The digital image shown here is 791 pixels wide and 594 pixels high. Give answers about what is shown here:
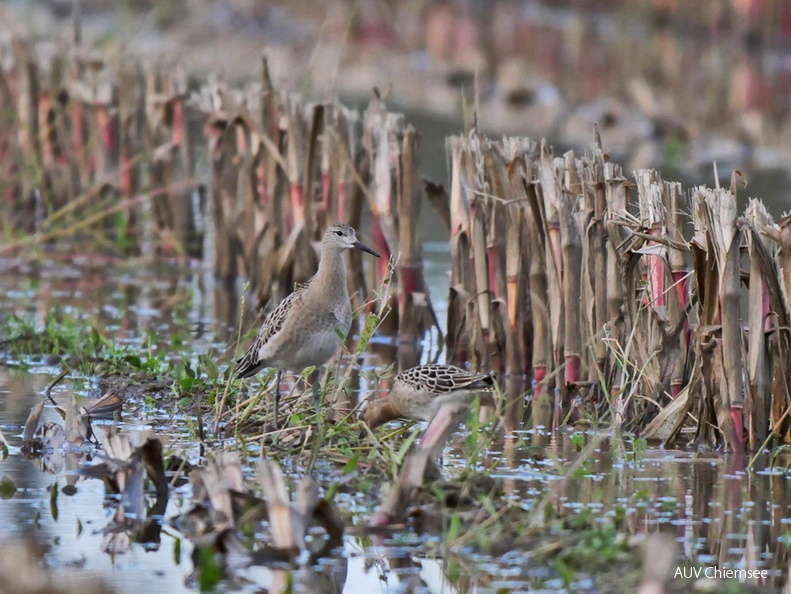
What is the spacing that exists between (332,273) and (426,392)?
0.82 meters

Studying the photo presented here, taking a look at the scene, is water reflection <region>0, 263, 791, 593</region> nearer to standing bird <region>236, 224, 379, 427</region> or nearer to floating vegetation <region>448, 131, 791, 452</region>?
floating vegetation <region>448, 131, 791, 452</region>

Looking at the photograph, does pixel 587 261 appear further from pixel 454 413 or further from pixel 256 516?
pixel 256 516

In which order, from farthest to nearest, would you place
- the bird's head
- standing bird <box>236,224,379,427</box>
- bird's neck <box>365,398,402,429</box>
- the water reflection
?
the bird's head < standing bird <box>236,224,379,427</box> < bird's neck <box>365,398,402,429</box> < the water reflection

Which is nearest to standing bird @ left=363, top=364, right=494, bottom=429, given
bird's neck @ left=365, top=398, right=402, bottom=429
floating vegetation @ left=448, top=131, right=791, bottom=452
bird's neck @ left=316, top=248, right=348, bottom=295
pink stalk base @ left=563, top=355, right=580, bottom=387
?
bird's neck @ left=365, top=398, right=402, bottom=429

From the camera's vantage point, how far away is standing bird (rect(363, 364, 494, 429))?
6.83 metres

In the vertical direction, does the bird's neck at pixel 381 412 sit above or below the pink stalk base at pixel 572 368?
below

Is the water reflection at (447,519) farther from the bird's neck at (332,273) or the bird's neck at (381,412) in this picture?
the bird's neck at (332,273)

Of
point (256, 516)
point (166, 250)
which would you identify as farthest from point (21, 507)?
point (166, 250)

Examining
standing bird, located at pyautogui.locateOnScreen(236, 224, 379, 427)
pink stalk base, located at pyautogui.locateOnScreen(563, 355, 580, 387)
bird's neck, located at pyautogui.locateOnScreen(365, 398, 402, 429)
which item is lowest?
bird's neck, located at pyautogui.locateOnScreen(365, 398, 402, 429)

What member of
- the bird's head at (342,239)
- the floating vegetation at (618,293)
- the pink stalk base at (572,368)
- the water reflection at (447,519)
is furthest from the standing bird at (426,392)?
the pink stalk base at (572,368)

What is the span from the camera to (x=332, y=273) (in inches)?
290

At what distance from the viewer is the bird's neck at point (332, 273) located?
24.0ft

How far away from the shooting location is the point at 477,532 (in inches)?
219

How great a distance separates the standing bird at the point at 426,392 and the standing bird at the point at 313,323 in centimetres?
33
